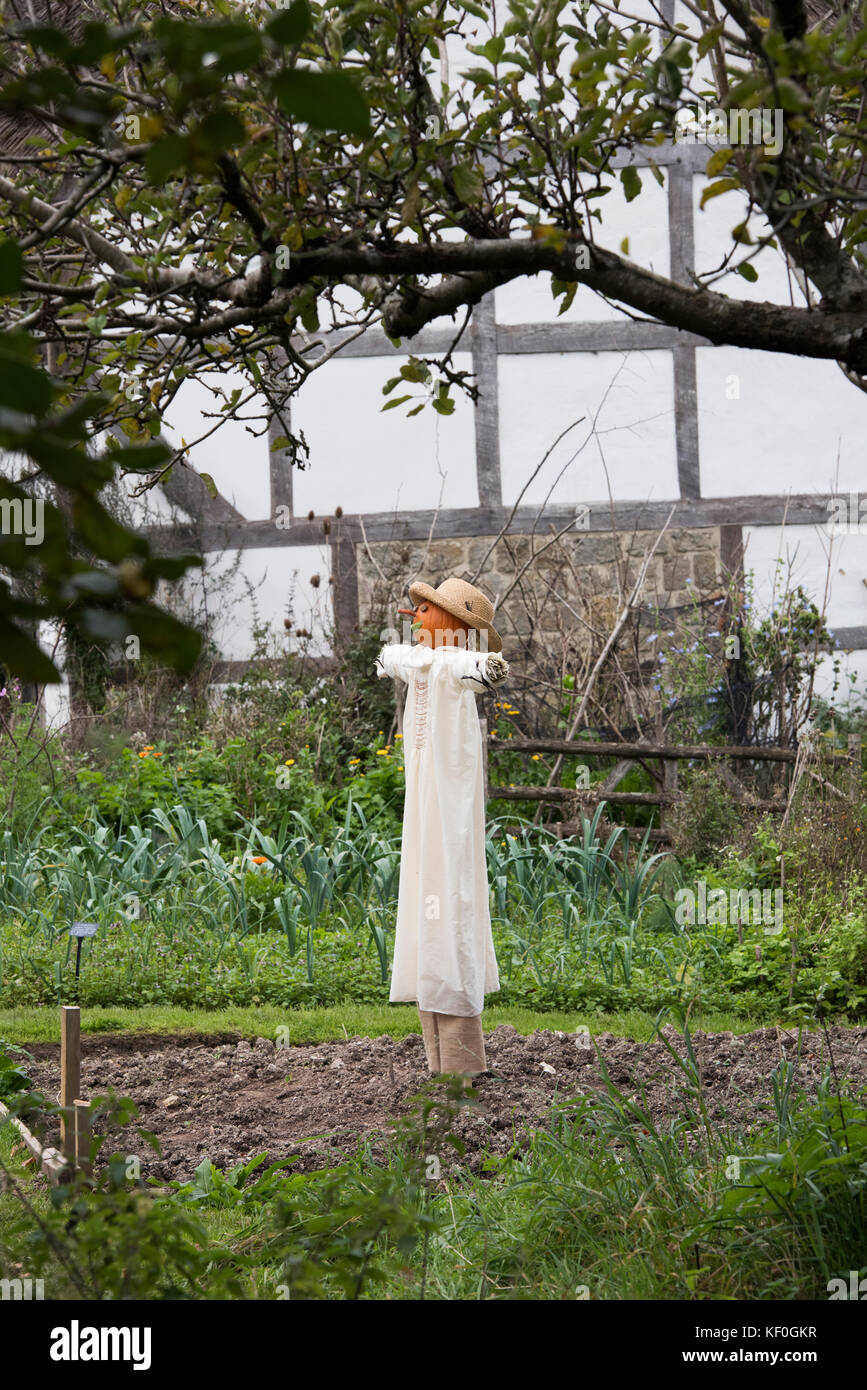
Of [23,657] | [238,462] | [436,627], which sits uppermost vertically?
[238,462]

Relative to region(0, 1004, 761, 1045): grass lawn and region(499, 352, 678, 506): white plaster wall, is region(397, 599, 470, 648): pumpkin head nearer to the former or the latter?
region(0, 1004, 761, 1045): grass lawn

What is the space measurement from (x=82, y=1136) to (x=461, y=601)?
7.90 feet

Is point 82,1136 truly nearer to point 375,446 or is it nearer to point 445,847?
point 445,847

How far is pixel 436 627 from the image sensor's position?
448 centimetres

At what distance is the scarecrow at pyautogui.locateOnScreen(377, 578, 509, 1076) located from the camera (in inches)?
165

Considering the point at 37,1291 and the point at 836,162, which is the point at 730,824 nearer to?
the point at 836,162

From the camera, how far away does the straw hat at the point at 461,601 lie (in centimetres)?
447

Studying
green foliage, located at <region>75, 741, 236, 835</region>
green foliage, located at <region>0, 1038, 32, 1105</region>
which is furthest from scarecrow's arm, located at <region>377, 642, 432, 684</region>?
green foliage, located at <region>75, 741, 236, 835</region>

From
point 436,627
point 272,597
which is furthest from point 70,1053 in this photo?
point 272,597

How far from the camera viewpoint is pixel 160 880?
650 centimetres

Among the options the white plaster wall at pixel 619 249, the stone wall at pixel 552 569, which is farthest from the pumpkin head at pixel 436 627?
the white plaster wall at pixel 619 249

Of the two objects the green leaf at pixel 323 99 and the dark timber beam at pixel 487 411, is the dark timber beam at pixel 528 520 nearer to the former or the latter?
the dark timber beam at pixel 487 411

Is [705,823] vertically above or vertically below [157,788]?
below
